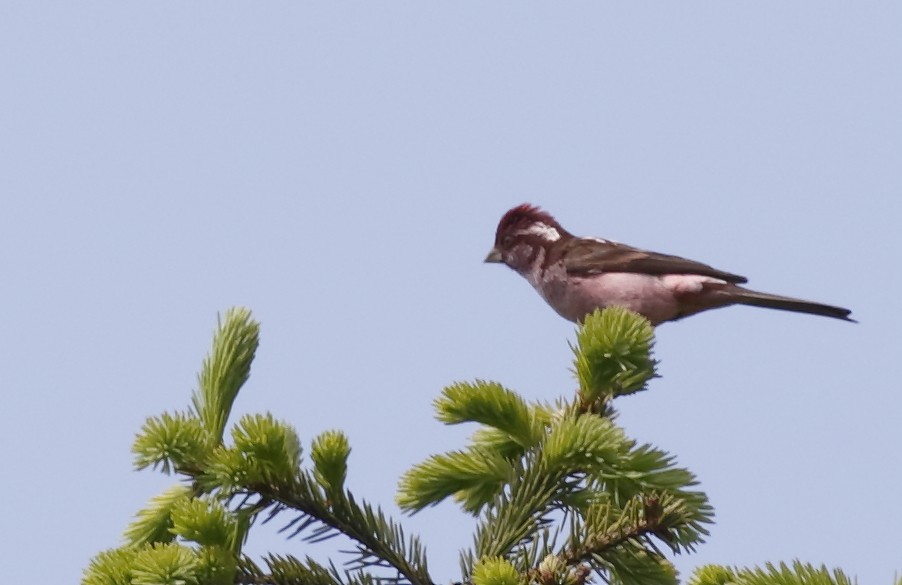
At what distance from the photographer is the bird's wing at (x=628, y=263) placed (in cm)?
809

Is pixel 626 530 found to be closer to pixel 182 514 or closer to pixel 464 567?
pixel 464 567

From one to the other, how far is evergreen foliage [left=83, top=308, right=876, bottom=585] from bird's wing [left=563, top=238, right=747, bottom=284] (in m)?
4.27

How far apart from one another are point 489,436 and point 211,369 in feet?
3.57

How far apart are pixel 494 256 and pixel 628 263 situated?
1263 mm

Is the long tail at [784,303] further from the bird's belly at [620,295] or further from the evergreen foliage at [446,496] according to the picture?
the evergreen foliage at [446,496]

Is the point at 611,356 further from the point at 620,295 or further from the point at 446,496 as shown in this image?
the point at 620,295

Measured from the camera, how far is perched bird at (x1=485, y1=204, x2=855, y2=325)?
8.01 meters

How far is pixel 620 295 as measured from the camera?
8.04m

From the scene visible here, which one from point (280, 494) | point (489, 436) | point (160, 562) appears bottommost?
point (160, 562)

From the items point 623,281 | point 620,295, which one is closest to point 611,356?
point 620,295

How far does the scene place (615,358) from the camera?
3982 millimetres

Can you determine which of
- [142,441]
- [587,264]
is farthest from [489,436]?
[587,264]

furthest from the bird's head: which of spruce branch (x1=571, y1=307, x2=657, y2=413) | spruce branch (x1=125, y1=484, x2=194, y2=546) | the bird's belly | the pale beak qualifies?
spruce branch (x1=125, y1=484, x2=194, y2=546)

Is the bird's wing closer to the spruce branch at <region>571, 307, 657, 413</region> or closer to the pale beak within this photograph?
the pale beak
